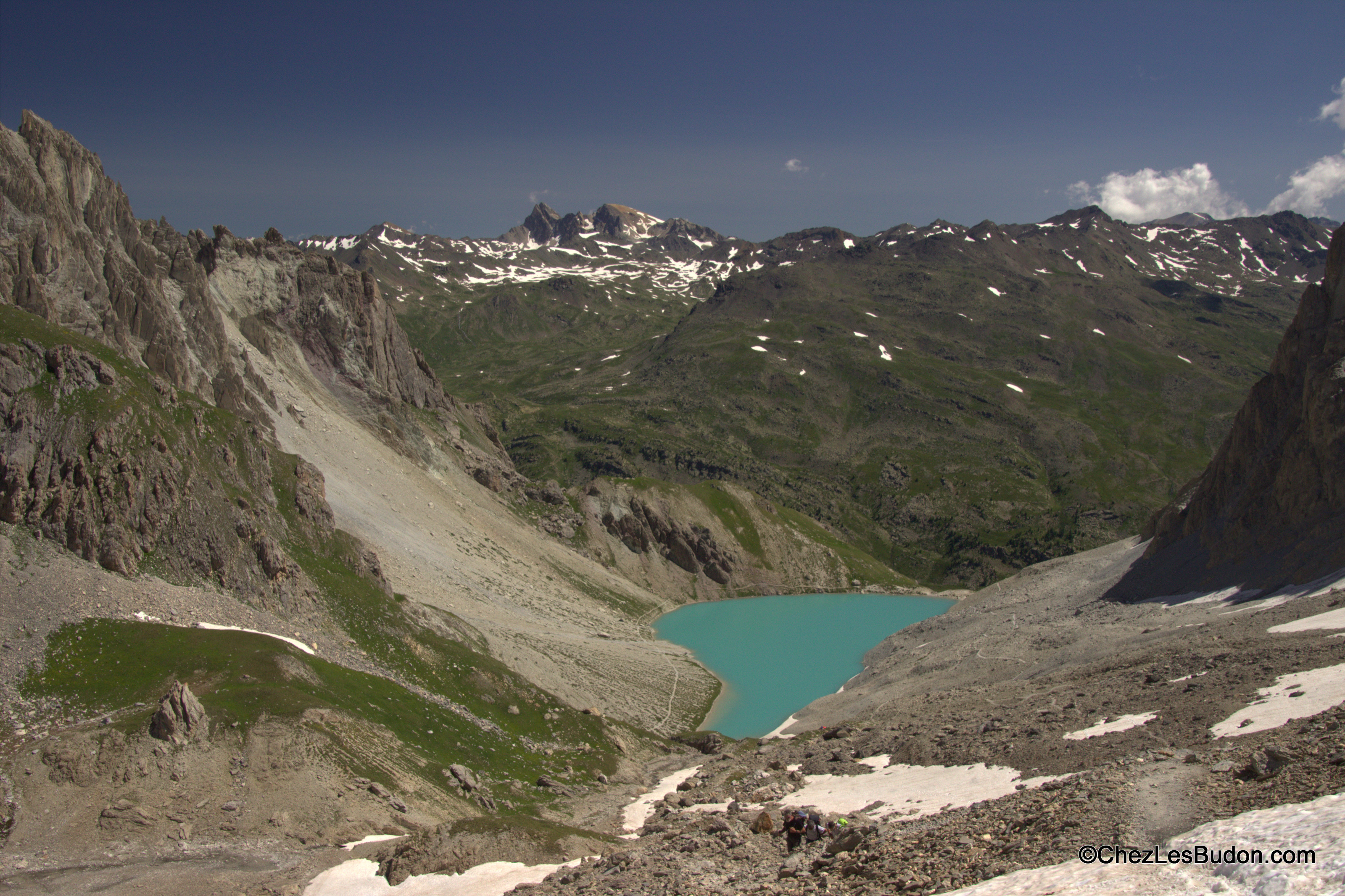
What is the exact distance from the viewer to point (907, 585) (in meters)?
156

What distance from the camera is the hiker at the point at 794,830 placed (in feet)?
83.1

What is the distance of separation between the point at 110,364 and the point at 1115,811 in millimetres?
60431

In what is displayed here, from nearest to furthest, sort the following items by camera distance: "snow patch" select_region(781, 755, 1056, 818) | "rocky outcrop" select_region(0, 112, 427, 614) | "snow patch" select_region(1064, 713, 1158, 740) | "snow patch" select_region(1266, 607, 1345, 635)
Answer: "snow patch" select_region(781, 755, 1056, 818) < "snow patch" select_region(1064, 713, 1158, 740) < "snow patch" select_region(1266, 607, 1345, 635) < "rocky outcrop" select_region(0, 112, 427, 614)

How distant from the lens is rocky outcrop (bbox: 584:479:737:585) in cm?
13525

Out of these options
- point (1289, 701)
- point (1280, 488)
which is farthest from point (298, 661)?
point (1280, 488)

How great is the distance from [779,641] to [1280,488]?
206ft

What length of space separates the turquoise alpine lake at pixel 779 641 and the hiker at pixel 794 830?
1822 inches

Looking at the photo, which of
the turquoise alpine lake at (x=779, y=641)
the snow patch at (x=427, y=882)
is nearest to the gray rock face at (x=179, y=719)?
the snow patch at (x=427, y=882)

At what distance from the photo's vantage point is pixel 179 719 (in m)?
33.8

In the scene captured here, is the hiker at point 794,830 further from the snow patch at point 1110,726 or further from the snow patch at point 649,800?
the snow patch at point 649,800

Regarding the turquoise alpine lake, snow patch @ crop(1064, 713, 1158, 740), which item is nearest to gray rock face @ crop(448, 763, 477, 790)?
snow patch @ crop(1064, 713, 1158, 740)

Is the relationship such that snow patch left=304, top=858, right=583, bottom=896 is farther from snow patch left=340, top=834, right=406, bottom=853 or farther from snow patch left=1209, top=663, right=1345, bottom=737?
snow patch left=1209, top=663, right=1345, bottom=737

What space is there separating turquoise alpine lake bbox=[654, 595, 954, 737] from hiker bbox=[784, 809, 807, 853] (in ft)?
152

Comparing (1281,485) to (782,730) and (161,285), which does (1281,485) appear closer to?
(782,730)
